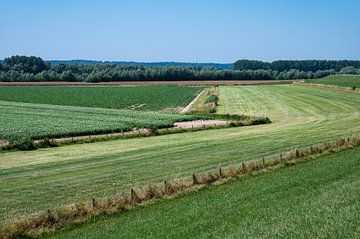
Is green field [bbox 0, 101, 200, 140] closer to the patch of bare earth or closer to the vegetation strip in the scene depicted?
the patch of bare earth

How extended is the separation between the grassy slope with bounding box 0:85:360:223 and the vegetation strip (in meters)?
2.47

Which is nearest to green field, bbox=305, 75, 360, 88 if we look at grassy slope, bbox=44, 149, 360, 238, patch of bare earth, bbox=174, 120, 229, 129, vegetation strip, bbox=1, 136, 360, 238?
patch of bare earth, bbox=174, 120, 229, 129

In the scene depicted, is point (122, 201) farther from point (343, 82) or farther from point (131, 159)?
point (343, 82)

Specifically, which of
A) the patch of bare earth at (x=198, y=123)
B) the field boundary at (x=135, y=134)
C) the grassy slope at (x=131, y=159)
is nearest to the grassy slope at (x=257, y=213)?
the grassy slope at (x=131, y=159)

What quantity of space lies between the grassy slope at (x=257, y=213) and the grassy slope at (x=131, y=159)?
4.30m

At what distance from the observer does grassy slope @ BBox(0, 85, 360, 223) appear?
23344 mm

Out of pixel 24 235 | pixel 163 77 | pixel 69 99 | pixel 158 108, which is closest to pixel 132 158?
pixel 24 235

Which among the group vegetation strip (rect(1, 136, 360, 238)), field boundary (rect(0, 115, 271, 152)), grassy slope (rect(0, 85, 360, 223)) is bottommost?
field boundary (rect(0, 115, 271, 152))

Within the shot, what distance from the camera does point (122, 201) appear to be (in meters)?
19.8

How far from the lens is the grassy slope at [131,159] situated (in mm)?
23344

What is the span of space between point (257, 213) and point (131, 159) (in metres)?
17.0

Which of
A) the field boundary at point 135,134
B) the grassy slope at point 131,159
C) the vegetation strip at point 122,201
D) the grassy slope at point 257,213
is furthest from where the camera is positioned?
the field boundary at point 135,134

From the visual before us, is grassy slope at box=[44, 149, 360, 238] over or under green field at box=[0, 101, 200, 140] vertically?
over

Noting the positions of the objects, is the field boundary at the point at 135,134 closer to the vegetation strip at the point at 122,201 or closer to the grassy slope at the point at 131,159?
the grassy slope at the point at 131,159
